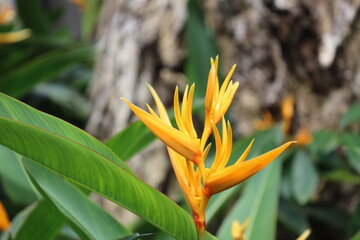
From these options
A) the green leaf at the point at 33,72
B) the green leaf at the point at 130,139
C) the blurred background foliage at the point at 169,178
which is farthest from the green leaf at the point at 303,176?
the green leaf at the point at 33,72

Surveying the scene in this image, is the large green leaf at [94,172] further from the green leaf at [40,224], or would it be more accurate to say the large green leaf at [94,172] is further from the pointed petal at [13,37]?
the pointed petal at [13,37]

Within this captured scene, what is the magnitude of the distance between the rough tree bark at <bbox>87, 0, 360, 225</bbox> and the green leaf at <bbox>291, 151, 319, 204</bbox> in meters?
0.26

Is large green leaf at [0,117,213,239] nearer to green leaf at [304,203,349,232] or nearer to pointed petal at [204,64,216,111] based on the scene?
pointed petal at [204,64,216,111]

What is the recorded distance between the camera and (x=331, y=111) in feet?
4.81

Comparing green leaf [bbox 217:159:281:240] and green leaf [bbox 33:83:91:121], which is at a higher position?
green leaf [bbox 217:159:281:240]

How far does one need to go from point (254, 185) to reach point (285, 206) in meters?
0.41

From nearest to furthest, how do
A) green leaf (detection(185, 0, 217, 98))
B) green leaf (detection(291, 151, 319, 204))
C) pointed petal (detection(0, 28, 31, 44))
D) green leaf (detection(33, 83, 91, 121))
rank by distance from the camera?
green leaf (detection(291, 151, 319, 204)) < green leaf (detection(185, 0, 217, 98)) < pointed petal (detection(0, 28, 31, 44)) < green leaf (detection(33, 83, 91, 121))

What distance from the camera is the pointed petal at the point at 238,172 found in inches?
15.6

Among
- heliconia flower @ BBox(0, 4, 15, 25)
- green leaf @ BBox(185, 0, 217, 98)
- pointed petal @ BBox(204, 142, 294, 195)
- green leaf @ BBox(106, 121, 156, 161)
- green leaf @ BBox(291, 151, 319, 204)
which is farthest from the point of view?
heliconia flower @ BBox(0, 4, 15, 25)

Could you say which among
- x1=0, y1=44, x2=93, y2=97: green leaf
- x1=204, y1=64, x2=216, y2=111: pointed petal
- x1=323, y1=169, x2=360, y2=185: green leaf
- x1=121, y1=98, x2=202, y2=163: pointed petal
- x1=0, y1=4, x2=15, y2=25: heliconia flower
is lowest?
x1=323, y1=169, x2=360, y2=185: green leaf

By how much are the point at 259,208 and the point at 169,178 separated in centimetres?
60

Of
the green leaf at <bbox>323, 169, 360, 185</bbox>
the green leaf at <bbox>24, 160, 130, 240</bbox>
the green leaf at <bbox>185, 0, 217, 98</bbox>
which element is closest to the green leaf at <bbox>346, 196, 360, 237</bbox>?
the green leaf at <bbox>323, 169, 360, 185</bbox>

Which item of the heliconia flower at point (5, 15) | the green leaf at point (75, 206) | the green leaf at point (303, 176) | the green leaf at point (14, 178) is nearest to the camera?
the green leaf at point (75, 206)

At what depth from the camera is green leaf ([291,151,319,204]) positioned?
1.12 metres
